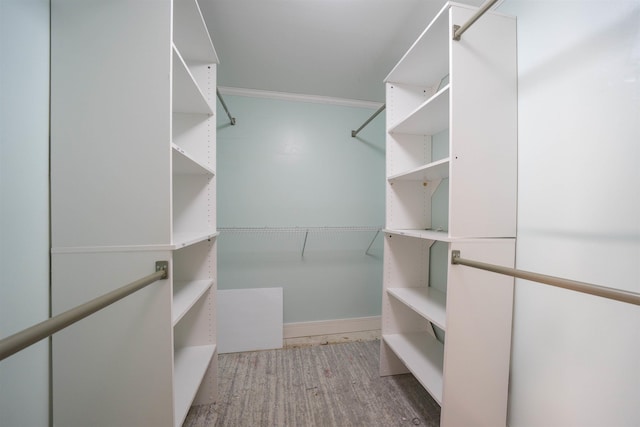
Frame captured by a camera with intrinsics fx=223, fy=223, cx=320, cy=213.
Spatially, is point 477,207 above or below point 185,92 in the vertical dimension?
below

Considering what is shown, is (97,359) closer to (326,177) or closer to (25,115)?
(25,115)

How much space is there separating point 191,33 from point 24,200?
42.5 inches

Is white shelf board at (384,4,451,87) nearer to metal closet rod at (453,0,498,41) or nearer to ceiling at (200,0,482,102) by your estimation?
metal closet rod at (453,0,498,41)

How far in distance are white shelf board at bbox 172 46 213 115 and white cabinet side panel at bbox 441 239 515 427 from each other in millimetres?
1466

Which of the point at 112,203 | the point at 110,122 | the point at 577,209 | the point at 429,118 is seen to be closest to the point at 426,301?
the point at 577,209

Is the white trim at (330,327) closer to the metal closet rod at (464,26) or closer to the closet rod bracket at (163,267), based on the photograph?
the closet rod bracket at (163,267)

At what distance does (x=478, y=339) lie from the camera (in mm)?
1076

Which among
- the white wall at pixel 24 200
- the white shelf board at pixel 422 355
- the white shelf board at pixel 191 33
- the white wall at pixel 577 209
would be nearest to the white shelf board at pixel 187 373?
the white wall at pixel 24 200

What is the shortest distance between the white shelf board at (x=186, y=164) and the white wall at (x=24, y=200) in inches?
16.1

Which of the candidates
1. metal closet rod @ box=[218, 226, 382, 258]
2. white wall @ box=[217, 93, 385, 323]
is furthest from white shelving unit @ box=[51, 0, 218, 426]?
white wall @ box=[217, 93, 385, 323]

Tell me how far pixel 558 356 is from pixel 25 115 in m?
2.23

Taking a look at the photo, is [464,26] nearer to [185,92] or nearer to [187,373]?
[185,92]

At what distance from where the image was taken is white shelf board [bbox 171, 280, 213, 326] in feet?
3.19

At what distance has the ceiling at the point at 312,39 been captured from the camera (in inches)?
50.0
